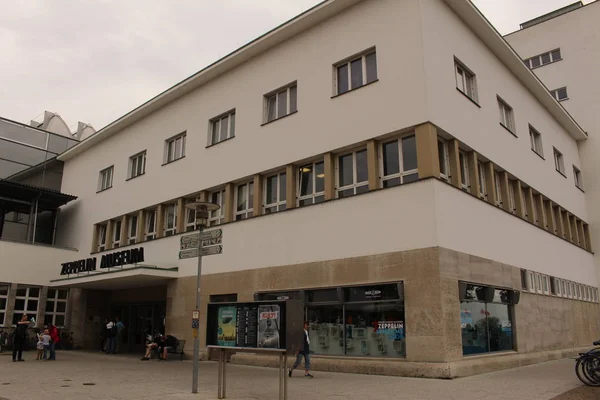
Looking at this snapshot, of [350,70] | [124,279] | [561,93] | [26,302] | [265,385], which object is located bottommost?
[265,385]

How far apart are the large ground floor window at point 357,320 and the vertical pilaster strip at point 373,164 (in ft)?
10.2

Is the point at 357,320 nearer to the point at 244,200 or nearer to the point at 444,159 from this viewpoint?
the point at 444,159

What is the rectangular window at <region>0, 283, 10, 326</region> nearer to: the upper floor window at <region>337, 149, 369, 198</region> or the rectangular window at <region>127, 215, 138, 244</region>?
the rectangular window at <region>127, 215, 138, 244</region>

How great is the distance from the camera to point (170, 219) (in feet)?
75.3

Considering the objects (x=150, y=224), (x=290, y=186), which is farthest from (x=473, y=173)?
(x=150, y=224)

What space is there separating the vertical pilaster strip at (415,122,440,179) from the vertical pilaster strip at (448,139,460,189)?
113 centimetres

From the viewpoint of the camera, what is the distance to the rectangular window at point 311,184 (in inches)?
666

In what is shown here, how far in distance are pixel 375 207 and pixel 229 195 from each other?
7.30 metres

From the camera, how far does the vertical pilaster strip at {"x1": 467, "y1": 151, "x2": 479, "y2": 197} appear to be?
16.2 m

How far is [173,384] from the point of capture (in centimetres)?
1150

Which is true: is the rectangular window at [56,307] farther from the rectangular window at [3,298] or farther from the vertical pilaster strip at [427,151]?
the vertical pilaster strip at [427,151]

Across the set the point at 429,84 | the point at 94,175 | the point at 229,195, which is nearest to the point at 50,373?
the point at 229,195

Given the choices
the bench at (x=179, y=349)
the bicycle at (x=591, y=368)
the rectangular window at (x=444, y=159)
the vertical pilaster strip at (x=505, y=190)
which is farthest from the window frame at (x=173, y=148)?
the bicycle at (x=591, y=368)

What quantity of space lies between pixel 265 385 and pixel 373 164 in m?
7.23
